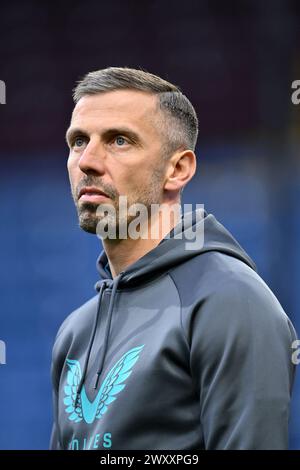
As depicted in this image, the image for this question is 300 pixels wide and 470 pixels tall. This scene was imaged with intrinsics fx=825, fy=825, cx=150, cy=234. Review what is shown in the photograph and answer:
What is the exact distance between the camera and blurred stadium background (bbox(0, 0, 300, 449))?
135 inches

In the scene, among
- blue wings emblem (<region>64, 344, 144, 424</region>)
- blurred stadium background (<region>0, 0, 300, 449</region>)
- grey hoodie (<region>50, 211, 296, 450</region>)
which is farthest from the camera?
blurred stadium background (<region>0, 0, 300, 449</region>)

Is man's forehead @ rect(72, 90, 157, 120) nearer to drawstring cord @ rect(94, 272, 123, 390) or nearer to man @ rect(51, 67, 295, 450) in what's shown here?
man @ rect(51, 67, 295, 450)

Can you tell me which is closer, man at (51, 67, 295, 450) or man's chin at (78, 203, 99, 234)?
man at (51, 67, 295, 450)

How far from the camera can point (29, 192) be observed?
12.6 feet

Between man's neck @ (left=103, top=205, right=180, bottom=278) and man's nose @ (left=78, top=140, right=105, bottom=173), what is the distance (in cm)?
15

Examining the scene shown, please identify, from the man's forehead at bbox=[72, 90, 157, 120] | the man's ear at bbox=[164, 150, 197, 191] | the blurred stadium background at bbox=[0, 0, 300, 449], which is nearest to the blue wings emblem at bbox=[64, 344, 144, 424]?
the man's ear at bbox=[164, 150, 197, 191]

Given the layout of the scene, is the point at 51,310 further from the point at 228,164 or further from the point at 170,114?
the point at 170,114

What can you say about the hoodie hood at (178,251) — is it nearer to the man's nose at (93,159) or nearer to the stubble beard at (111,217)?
the stubble beard at (111,217)

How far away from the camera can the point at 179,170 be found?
1.66 meters

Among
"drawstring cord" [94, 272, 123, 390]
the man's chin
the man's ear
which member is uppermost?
the man's ear

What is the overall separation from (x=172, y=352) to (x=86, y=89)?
1.92ft

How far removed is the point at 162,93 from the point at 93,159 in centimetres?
23

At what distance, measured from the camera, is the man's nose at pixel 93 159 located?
1539 mm

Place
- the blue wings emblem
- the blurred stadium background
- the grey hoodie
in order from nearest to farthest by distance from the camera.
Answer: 1. the grey hoodie
2. the blue wings emblem
3. the blurred stadium background
